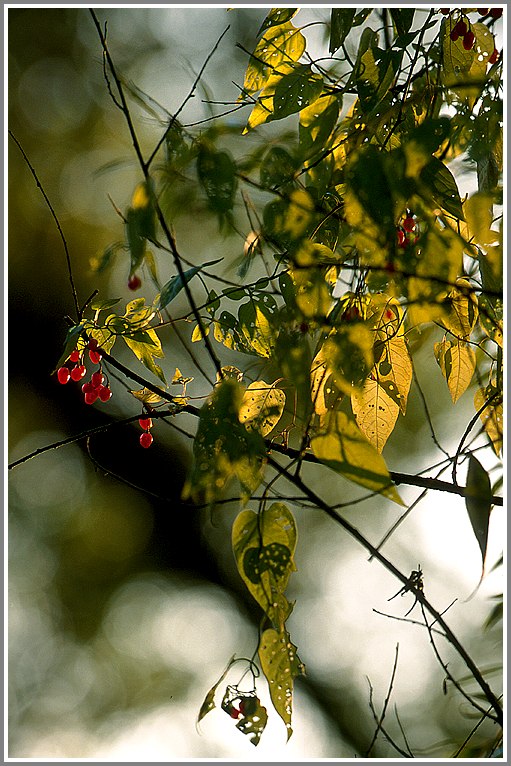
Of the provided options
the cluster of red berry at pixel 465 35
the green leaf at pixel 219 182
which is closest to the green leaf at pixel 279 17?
the cluster of red berry at pixel 465 35

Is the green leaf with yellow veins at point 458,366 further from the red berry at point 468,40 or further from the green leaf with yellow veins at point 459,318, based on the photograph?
the red berry at point 468,40

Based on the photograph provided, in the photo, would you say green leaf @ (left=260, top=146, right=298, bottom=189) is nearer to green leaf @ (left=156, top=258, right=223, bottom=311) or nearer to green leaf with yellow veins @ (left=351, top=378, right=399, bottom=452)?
green leaf @ (left=156, top=258, right=223, bottom=311)

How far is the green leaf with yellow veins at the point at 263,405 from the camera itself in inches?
20.1

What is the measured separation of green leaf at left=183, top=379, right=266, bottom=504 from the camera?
0.38 m

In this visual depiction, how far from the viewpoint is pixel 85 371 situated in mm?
679

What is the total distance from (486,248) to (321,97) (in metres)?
0.18

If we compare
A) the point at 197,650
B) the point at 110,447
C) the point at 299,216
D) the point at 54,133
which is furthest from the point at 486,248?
the point at 197,650

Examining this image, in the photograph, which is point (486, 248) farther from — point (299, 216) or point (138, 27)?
point (138, 27)

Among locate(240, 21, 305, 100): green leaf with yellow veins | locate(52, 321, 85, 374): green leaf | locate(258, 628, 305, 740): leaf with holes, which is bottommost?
locate(258, 628, 305, 740): leaf with holes

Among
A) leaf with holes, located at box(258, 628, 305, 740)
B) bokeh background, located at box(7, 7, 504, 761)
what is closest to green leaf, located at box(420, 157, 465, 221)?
leaf with holes, located at box(258, 628, 305, 740)

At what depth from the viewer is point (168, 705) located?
2.48 meters

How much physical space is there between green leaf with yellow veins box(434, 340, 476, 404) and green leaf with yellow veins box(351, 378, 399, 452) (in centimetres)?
6

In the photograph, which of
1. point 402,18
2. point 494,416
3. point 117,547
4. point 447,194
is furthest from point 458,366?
point 117,547

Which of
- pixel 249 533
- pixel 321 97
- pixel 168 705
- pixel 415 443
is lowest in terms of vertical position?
pixel 249 533
